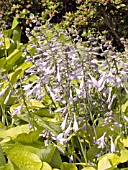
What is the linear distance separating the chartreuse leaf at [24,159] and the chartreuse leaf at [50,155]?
0.24ft

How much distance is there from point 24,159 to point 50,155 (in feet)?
0.65

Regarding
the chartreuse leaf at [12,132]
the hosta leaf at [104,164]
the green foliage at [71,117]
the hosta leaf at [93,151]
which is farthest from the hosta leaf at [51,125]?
the hosta leaf at [104,164]

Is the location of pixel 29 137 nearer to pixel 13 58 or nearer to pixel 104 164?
pixel 104 164

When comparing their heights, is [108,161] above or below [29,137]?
below

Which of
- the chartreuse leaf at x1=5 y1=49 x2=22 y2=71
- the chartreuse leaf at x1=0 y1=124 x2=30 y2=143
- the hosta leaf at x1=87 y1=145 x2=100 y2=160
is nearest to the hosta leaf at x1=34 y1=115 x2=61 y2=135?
the chartreuse leaf at x1=0 y1=124 x2=30 y2=143

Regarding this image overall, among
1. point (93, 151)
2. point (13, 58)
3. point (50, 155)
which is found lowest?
point (93, 151)

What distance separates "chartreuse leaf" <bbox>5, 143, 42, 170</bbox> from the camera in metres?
2.66

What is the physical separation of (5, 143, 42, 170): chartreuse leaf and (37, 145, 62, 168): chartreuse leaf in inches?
2.9

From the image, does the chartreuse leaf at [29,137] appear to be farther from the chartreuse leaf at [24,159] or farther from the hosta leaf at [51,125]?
the chartreuse leaf at [24,159]

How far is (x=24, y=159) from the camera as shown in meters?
2.68

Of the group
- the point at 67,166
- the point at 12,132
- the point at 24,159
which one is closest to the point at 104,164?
the point at 67,166

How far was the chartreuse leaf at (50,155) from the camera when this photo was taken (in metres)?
2.73

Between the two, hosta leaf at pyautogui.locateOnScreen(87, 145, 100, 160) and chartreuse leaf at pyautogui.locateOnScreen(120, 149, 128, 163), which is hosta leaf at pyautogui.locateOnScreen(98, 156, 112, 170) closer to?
chartreuse leaf at pyautogui.locateOnScreen(120, 149, 128, 163)

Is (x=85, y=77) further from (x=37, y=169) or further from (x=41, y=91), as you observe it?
(x=37, y=169)
